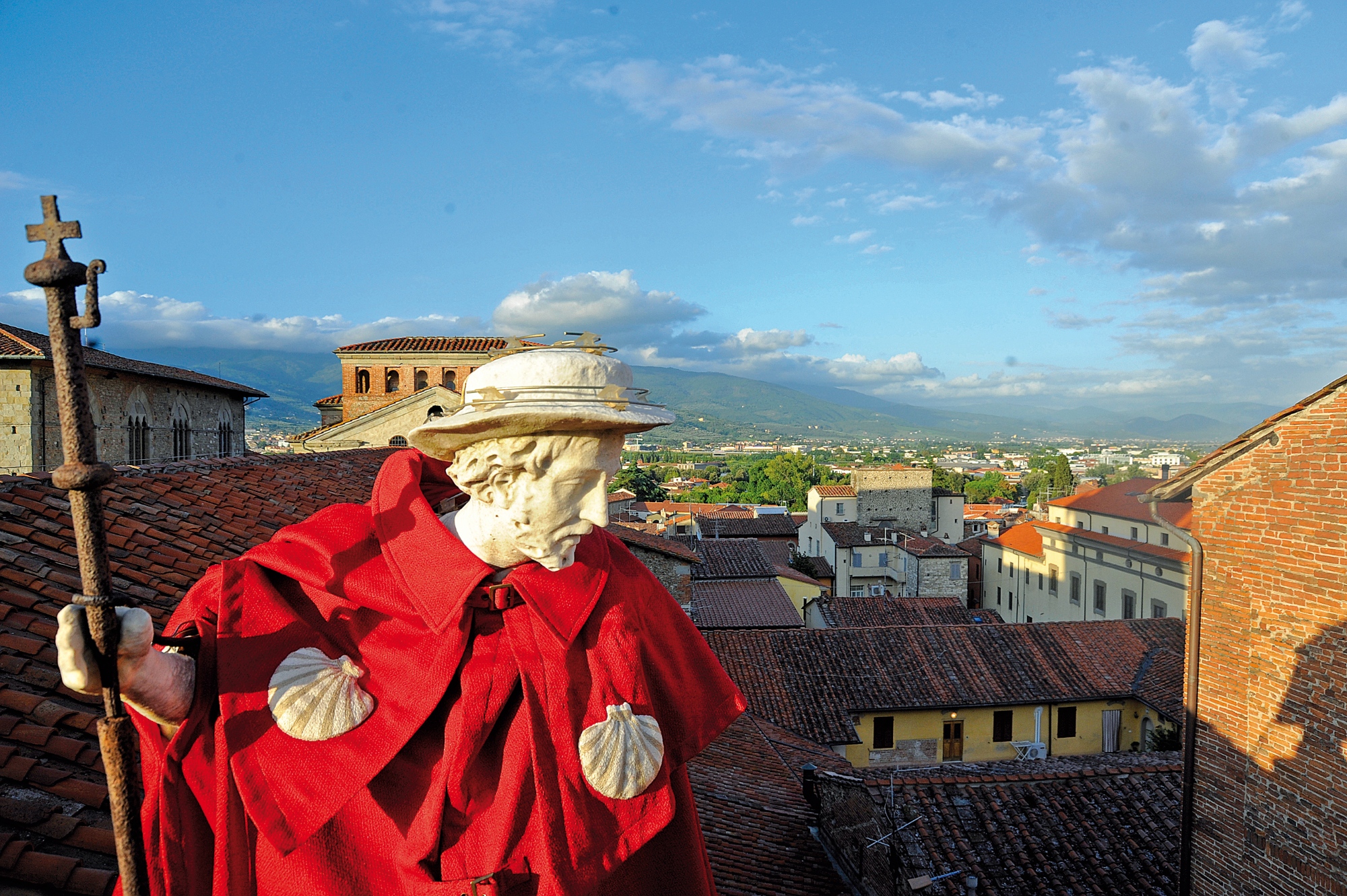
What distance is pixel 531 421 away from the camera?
1.62 metres

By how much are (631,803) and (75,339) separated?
1512 millimetres

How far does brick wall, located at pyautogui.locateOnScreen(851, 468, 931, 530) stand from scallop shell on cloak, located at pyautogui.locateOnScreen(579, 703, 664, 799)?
162ft

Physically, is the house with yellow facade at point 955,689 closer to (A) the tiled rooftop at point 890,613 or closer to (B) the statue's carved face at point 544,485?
(A) the tiled rooftop at point 890,613

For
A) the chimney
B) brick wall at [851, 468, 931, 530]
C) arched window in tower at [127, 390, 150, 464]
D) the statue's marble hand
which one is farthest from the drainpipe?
brick wall at [851, 468, 931, 530]

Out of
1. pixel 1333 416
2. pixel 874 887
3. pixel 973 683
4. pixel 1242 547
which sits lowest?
pixel 973 683

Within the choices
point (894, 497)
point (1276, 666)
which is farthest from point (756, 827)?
point (894, 497)

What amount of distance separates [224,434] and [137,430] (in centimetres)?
622

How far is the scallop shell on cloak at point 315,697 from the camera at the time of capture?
1.58 meters

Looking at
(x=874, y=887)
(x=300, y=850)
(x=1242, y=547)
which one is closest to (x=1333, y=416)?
(x=1242, y=547)

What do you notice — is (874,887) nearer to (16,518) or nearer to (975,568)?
(16,518)

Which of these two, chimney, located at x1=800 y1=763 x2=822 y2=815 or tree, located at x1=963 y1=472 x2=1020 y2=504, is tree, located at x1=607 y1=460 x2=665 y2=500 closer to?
tree, located at x1=963 y1=472 x2=1020 y2=504

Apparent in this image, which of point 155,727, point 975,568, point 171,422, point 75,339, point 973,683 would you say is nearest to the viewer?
point 75,339

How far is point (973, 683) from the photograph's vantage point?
55.1ft

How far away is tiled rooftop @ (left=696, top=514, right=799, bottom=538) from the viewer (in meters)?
39.5
